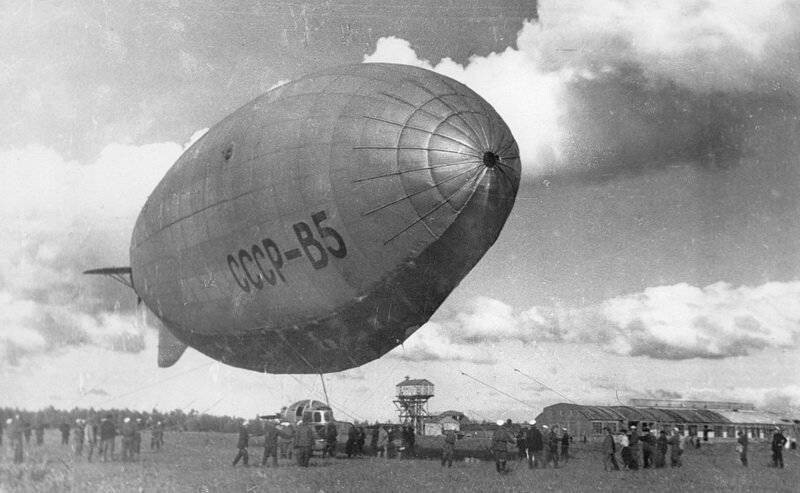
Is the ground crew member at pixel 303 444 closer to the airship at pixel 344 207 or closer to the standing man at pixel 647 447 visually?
the airship at pixel 344 207

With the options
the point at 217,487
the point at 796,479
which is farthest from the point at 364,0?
the point at 796,479

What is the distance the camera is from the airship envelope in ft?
44.2

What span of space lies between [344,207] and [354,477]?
6.57 m

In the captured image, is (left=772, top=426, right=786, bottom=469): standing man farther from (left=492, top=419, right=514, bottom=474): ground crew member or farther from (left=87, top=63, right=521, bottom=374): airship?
(left=87, top=63, right=521, bottom=374): airship

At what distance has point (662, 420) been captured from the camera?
55.0 metres

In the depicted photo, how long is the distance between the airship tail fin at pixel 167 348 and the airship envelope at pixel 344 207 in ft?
21.6

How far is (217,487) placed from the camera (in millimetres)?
14000

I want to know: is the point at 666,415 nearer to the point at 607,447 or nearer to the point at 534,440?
the point at 607,447

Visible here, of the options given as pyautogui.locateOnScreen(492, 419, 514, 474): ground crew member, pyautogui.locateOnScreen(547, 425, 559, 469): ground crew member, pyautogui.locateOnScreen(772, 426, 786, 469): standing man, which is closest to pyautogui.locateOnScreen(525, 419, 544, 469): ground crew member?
pyautogui.locateOnScreen(547, 425, 559, 469): ground crew member

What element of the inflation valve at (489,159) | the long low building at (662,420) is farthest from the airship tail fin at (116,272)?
the long low building at (662,420)

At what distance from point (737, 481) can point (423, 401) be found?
41.7m

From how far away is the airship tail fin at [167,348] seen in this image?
914 inches

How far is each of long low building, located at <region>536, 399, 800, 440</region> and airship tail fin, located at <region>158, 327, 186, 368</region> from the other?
97.4 ft

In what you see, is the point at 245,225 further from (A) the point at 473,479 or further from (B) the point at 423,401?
(B) the point at 423,401
